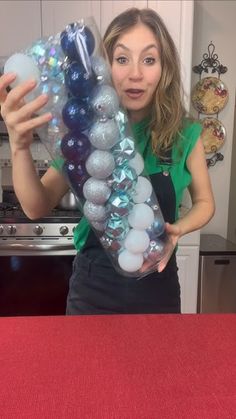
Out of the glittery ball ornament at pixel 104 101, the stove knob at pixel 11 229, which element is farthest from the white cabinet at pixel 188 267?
the glittery ball ornament at pixel 104 101

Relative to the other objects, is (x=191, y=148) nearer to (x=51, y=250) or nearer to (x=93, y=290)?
(x=93, y=290)

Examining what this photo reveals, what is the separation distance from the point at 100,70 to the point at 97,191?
21cm

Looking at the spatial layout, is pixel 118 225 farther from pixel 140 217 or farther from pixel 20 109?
pixel 20 109

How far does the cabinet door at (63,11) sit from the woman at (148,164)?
53.6 inches

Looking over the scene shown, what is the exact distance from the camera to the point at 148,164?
0.92m

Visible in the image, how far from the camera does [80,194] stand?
30.5 inches

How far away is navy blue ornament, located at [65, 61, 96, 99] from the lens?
682 mm

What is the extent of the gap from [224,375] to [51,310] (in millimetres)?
1572

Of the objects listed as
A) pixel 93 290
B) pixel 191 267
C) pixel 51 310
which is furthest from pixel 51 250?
pixel 93 290

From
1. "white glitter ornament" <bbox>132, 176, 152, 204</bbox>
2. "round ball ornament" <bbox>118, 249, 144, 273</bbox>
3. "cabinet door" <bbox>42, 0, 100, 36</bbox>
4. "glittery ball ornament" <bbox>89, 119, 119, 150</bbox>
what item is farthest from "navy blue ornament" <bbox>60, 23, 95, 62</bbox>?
"cabinet door" <bbox>42, 0, 100, 36</bbox>

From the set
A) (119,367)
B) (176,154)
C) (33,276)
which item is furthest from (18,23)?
(119,367)

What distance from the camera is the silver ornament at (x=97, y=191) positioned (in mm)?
723

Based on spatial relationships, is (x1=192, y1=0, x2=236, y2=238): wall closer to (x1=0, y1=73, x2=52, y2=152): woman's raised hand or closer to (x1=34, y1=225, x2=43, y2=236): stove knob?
(x1=34, y1=225, x2=43, y2=236): stove knob

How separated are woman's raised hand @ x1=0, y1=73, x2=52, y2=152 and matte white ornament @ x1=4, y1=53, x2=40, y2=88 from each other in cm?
1
